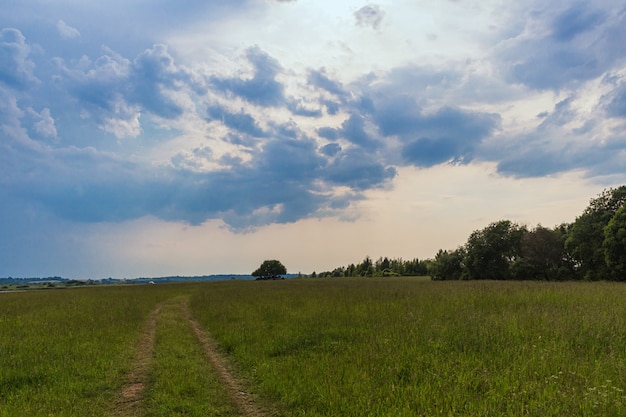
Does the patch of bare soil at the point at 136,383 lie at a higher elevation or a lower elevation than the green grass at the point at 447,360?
lower

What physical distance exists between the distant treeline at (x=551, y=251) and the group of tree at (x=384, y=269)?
66.0 meters

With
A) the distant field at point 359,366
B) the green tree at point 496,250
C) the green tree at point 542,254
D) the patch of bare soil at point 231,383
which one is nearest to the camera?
the distant field at point 359,366

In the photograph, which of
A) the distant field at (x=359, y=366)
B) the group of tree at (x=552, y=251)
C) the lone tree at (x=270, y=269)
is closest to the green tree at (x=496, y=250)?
the group of tree at (x=552, y=251)

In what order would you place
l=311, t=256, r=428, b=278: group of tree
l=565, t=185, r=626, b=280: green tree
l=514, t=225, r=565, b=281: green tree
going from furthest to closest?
l=311, t=256, r=428, b=278: group of tree → l=514, t=225, r=565, b=281: green tree → l=565, t=185, r=626, b=280: green tree

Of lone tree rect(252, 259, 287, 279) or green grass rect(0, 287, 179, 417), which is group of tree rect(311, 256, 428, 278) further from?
green grass rect(0, 287, 179, 417)

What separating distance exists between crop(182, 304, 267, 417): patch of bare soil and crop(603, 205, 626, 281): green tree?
4065 centimetres

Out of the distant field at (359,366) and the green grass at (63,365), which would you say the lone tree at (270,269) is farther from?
the distant field at (359,366)

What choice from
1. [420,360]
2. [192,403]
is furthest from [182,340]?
[420,360]

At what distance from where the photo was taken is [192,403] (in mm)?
7117

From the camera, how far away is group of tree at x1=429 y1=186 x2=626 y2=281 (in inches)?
1478

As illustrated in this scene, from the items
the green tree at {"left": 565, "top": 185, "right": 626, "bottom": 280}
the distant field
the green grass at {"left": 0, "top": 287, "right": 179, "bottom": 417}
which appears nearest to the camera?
the distant field

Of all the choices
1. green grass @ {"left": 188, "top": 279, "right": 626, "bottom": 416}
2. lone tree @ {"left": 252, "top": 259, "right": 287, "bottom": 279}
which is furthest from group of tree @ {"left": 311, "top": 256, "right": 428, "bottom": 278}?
green grass @ {"left": 188, "top": 279, "right": 626, "bottom": 416}

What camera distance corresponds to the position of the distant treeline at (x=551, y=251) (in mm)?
37562

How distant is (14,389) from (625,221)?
46.3 m
